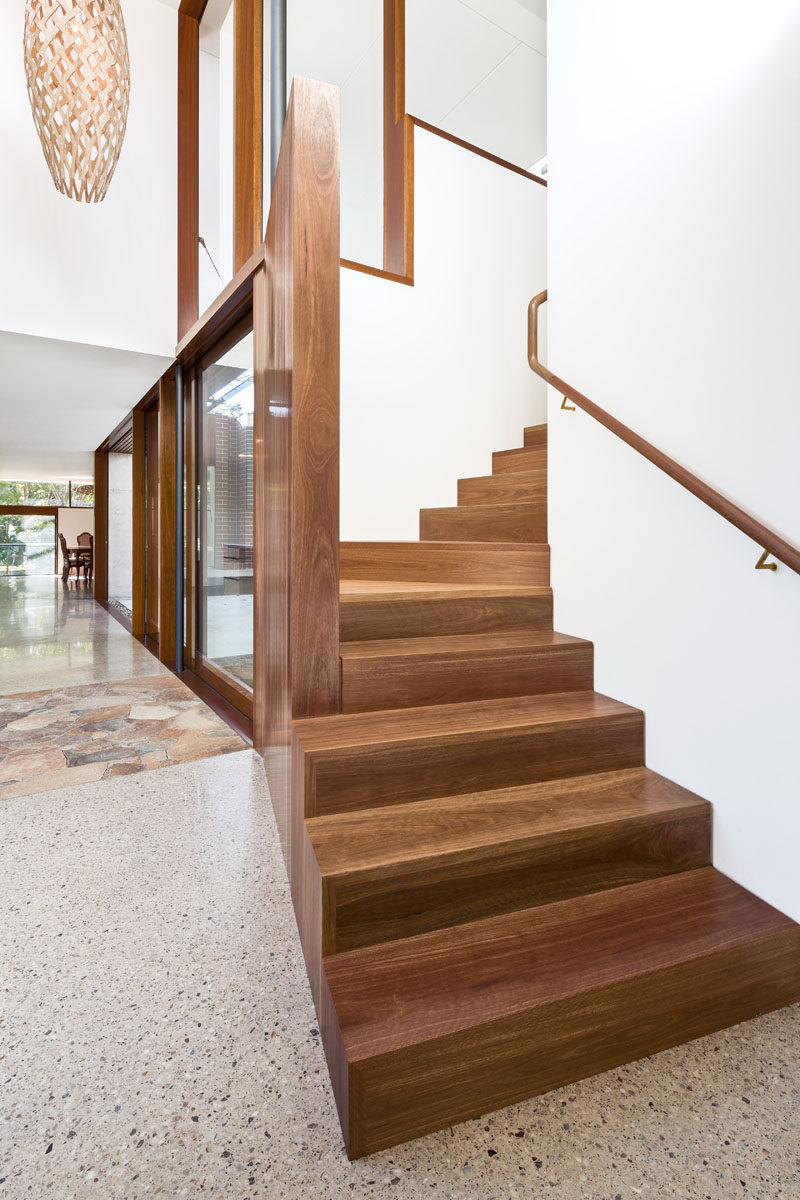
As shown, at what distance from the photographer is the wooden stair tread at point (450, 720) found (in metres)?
1.81

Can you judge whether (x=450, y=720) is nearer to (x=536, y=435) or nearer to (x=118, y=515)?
(x=536, y=435)

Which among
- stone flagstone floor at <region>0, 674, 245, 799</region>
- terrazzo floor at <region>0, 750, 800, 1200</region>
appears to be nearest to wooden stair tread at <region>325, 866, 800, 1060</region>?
terrazzo floor at <region>0, 750, 800, 1200</region>

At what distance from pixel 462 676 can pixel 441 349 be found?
2.71 m

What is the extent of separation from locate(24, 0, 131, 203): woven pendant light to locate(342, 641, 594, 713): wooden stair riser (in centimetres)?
241

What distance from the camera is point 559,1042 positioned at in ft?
4.13

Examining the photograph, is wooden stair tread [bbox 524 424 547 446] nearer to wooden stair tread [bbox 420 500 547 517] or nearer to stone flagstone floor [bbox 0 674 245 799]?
wooden stair tread [bbox 420 500 547 517]

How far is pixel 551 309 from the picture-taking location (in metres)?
2.65

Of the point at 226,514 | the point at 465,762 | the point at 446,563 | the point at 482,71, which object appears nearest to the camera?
the point at 465,762

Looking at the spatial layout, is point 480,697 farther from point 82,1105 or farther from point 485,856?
point 82,1105

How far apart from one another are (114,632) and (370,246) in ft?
15.8

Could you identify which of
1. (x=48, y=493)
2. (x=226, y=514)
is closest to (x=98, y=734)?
(x=226, y=514)

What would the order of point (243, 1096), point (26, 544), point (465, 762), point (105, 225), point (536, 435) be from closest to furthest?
point (243, 1096)
point (465, 762)
point (536, 435)
point (105, 225)
point (26, 544)

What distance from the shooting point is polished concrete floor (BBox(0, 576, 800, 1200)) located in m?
1.08

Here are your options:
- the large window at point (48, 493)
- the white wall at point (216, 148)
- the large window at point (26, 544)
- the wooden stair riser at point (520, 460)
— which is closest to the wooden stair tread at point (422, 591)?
the wooden stair riser at point (520, 460)
